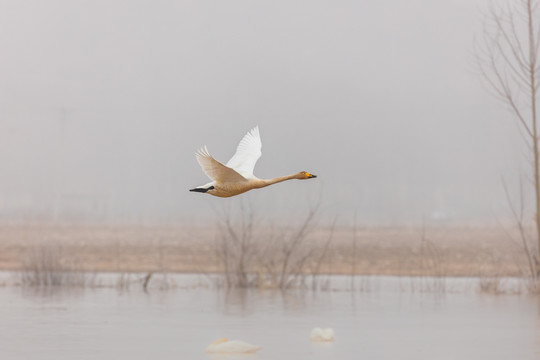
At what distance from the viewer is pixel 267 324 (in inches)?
404

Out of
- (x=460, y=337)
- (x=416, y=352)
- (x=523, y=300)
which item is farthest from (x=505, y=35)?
(x=416, y=352)

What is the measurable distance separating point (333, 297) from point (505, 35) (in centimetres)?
544

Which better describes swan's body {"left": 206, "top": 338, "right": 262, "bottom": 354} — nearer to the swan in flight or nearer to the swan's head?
the swan in flight

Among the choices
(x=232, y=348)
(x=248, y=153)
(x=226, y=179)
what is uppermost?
(x=248, y=153)

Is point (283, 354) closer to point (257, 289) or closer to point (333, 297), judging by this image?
point (333, 297)

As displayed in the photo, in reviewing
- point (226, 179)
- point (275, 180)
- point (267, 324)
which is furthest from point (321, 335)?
point (226, 179)

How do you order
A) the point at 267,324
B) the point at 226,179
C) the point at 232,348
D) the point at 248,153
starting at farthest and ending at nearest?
1. the point at 267,324
2. the point at 232,348
3. the point at 248,153
4. the point at 226,179

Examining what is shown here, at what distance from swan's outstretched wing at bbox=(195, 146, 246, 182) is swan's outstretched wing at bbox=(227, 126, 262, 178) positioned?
1.95 feet

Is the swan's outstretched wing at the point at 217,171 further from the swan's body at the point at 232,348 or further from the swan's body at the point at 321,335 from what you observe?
the swan's body at the point at 321,335

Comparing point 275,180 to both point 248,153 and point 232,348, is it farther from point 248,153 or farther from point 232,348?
point 232,348

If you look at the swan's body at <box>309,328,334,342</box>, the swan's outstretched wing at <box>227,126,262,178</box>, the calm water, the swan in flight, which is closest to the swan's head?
the swan in flight

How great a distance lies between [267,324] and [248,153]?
15.2 feet

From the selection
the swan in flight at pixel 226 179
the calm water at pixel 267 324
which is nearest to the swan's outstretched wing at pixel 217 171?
the swan in flight at pixel 226 179

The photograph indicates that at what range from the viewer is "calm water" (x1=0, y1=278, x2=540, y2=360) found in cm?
830
